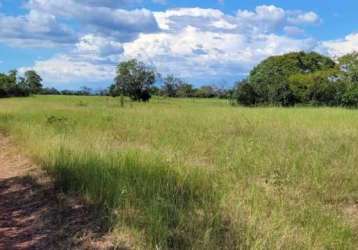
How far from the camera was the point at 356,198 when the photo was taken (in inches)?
239

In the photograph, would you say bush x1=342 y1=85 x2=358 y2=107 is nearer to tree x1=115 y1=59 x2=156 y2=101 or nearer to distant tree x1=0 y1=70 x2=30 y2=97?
tree x1=115 y1=59 x2=156 y2=101

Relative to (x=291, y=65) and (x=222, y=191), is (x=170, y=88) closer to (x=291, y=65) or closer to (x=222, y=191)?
(x=291, y=65)

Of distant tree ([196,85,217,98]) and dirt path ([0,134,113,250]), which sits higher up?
distant tree ([196,85,217,98])

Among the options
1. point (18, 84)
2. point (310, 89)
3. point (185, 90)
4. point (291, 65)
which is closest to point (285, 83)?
point (310, 89)

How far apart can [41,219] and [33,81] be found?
330 ft

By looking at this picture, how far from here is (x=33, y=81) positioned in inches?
3935

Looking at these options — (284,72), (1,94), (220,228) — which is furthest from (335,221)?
(1,94)

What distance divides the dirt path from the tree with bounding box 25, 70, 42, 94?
95.0m

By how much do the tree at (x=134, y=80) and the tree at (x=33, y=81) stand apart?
4596 centimetres

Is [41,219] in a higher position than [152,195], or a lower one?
lower

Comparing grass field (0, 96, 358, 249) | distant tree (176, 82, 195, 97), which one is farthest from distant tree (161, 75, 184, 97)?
grass field (0, 96, 358, 249)

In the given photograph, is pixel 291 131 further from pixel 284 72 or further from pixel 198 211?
pixel 284 72

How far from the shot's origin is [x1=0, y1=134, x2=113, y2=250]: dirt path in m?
4.70

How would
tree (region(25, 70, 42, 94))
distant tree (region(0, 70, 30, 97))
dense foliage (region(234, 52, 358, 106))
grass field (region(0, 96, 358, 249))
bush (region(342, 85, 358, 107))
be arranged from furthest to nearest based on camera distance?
tree (region(25, 70, 42, 94)), distant tree (region(0, 70, 30, 97)), dense foliage (region(234, 52, 358, 106)), bush (region(342, 85, 358, 107)), grass field (region(0, 96, 358, 249))
